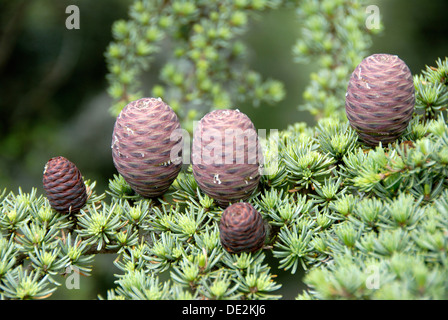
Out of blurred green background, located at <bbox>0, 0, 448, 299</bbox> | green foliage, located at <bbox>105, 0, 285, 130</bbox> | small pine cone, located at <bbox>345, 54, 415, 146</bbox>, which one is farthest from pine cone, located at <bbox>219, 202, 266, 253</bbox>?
blurred green background, located at <bbox>0, 0, 448, 299</bbox>

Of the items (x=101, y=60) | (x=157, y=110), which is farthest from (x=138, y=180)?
(x=101, y=60)

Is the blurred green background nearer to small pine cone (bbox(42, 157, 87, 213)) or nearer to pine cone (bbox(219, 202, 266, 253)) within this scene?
small pine cone (bbox(42, 157, 87, 213))

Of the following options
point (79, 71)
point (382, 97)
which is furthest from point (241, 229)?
point (79, 71)

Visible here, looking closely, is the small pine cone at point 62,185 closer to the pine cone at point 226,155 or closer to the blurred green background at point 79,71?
the pine cone at point 226,155

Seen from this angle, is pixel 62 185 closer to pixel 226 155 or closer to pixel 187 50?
pixel 226 155

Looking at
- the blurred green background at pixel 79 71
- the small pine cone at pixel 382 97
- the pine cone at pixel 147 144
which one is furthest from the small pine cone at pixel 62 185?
the blurred green background at pixel 79 71
